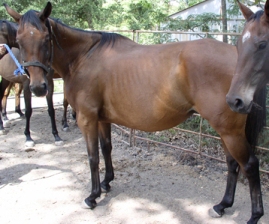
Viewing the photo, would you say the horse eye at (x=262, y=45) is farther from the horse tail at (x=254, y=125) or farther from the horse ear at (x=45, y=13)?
the horse ear at (x=45, y=13)

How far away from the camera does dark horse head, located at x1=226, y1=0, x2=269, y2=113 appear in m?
1.89

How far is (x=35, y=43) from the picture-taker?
256cm

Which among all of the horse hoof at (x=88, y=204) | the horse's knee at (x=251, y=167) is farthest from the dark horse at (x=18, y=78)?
the horse's knee at (x=251, y=167)

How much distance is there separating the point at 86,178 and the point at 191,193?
141cm

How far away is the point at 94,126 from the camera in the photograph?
2971mm

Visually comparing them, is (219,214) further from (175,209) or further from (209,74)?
(209,74)

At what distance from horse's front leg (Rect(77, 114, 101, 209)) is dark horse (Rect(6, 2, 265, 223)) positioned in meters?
0.01

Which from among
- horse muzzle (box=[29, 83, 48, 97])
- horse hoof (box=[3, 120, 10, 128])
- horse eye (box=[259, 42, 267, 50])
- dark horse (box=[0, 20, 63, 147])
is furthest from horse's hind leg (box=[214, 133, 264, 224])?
horse hoof (box=[3, 120, 10, 128])

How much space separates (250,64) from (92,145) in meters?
1.81

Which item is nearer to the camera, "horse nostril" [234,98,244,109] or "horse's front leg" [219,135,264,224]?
"horse nostril" [234,98,244,109]

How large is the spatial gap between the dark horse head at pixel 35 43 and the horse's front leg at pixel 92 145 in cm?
55

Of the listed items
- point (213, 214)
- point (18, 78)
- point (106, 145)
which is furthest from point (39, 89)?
point (18, 78)

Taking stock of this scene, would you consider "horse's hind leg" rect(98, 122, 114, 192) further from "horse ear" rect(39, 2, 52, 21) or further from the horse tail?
the horse tail

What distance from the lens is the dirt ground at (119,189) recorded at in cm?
294
